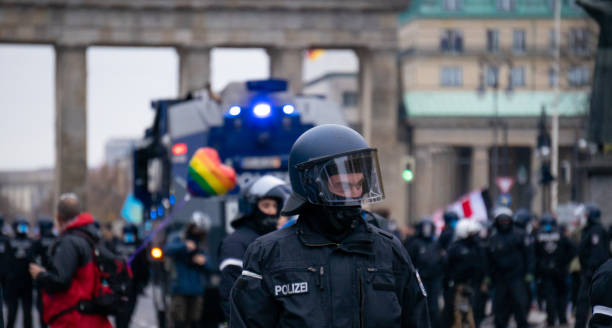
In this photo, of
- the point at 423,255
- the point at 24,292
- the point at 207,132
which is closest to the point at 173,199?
the point at 207,132

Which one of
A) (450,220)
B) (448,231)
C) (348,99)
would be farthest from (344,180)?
(348,99)

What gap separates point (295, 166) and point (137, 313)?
21.5 metres

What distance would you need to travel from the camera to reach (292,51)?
A: 5706 cm

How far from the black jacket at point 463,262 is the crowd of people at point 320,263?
0.02 meters

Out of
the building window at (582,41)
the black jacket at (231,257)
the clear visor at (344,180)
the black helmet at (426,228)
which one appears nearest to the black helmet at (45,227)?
the black helmet at (426,228)

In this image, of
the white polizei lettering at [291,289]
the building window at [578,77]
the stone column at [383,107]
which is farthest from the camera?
the stone column at [383,107]

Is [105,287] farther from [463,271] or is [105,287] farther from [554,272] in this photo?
[554,272]

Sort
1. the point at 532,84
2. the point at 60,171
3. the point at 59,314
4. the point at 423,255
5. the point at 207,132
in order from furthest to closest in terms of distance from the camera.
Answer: the point at 532,84 < the point at 60,171 < the point at 423,255 < the point at 207,132 < the point at 59,314

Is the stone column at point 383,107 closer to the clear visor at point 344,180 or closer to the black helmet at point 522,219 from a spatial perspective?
the black helmet at point 522,219

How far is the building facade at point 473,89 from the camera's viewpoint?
A: 89688 millimetres

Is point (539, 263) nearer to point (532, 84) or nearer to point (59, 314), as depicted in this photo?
point (59, 314)

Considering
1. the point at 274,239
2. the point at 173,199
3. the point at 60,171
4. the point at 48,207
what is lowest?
the point at 48,207

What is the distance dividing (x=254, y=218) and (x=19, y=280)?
372 inches

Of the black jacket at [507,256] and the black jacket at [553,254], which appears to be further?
the black jacket at [553,254]
